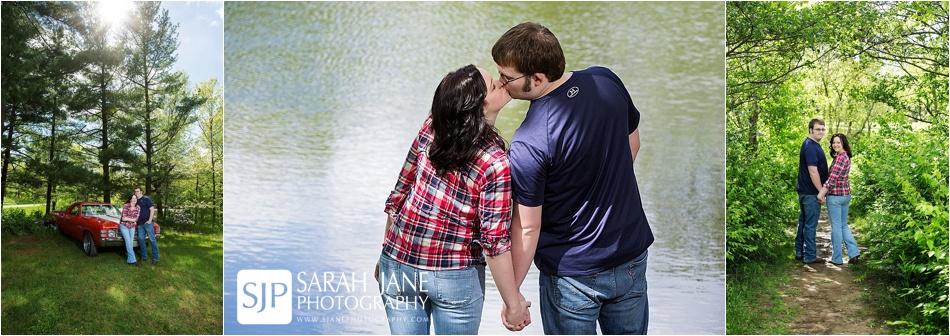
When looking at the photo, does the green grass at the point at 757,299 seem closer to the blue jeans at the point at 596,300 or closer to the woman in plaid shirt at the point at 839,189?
the woman in plaid shirt at the point at 839,189

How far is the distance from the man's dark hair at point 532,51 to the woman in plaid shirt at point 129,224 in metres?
3.39

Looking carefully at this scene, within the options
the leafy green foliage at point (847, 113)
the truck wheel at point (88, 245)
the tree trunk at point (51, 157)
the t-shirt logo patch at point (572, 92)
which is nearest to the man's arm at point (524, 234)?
the t-shirt logo patch at point (572, 92)

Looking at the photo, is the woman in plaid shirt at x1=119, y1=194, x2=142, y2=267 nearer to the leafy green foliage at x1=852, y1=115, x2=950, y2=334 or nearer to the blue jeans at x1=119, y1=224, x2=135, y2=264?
the blue jeans at x1=119, y1=224, x2=135, y2=264

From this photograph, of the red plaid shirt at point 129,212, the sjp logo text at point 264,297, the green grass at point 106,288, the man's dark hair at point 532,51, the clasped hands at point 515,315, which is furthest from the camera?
the sjp logo text at point 264,297

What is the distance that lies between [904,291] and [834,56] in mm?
1403

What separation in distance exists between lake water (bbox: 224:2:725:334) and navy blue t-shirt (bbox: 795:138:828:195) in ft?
1.65

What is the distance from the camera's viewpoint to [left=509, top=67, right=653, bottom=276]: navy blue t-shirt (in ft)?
7.45

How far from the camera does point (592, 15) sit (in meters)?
5.22

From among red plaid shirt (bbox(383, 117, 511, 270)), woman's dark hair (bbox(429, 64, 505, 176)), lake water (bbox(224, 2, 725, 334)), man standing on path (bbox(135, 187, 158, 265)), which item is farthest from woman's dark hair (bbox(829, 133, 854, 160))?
man standing on path (bbox(135, 187, 158, 265))

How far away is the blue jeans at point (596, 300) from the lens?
240cm

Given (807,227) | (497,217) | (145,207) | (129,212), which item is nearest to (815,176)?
(807,227)

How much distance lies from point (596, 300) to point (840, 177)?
2.82 m

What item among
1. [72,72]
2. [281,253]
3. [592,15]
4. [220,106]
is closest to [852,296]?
[592,15]

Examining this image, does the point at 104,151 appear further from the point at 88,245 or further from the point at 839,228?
the point at 839,228
